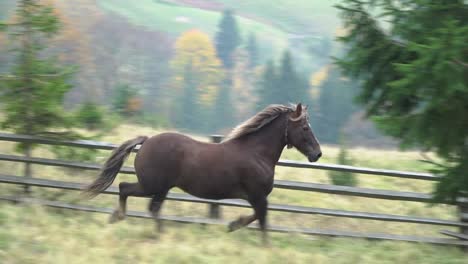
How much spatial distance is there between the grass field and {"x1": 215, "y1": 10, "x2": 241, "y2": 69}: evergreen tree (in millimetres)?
64657

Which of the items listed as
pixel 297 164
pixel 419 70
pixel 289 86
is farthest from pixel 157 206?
pixel 289 86

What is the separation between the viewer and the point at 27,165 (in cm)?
863

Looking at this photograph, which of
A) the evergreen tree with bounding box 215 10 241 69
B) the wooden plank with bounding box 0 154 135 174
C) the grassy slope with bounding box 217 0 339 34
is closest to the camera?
the wooden plank with bounding box 0 154 135 174

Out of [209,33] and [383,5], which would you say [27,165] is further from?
[209,33]

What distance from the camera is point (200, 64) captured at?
213 ft

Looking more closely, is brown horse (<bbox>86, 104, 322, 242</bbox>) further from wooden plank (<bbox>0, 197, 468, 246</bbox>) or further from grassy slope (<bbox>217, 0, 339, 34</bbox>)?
grassy slope (<bbox>217, 0, 339, 34</bbox>)

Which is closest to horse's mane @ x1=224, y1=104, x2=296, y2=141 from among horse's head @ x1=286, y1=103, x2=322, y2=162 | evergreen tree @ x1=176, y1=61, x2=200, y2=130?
horse's head @ x1=286, y1=103, x2=322, y2=162

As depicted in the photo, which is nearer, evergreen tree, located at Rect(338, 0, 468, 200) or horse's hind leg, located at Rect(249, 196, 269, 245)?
evergreen tree, located at Rect(338, 0, 468, 200)

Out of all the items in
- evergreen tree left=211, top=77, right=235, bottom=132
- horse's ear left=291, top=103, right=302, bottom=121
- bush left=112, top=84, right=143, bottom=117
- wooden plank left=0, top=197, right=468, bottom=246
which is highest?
horse's ear left=291, top=103, right=302, bottom=121

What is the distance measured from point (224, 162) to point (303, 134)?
3.46 feet

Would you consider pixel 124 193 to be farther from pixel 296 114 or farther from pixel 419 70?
pixel 419 70

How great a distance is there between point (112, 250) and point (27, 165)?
3338 millimetres

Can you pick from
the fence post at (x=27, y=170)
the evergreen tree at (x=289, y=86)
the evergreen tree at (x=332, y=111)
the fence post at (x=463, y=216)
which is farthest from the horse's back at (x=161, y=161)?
the evergreen tree at (x=289, y=86)

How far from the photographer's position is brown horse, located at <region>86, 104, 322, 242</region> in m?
6.84
